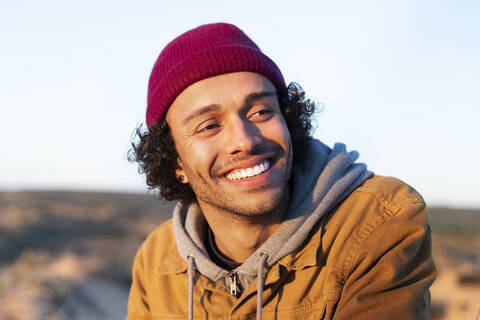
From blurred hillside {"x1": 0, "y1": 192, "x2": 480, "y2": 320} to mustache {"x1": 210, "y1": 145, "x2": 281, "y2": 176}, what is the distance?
1.03m

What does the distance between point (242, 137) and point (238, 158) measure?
4.8 inches

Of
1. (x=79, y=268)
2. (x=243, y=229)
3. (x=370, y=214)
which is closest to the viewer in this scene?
(x=370, y=214)

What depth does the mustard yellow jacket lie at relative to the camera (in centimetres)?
231

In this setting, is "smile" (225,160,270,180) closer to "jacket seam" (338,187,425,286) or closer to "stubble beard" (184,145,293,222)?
"stubble beard" (184,145,293,222)

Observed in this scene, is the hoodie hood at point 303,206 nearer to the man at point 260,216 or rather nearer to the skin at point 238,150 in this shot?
the man at point 260,216

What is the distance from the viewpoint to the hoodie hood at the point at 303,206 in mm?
2729

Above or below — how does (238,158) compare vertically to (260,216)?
above

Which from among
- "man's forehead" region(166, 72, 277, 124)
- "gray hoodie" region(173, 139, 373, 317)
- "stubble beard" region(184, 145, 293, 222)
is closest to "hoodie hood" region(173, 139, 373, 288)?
"gray hoodie" region(173, 139, 373, 317)

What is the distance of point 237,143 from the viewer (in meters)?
2.74

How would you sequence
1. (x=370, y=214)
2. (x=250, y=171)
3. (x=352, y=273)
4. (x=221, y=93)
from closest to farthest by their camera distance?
(x=352, y=273)
(x=370, y=214)
(x=250, y=171)
(x=221, y=93)

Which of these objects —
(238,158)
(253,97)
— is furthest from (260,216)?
(253,97)

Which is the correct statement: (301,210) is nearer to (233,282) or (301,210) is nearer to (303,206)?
(303,206)

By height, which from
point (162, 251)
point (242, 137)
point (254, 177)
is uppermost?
point (242, 137)

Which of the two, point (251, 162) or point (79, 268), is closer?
point (251, 162)
